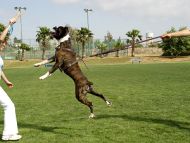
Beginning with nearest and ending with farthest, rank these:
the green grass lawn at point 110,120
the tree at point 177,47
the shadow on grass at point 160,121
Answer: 1. the green grass lawn at point 110,120
2. the shadow on grass at point 160,121
3. the tree at point 177,47

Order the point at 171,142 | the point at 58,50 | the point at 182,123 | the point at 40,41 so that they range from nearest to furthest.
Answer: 1. the point at 171,142
2. the point at 58,50
3. the point at 182,123
4. the point at 40,41

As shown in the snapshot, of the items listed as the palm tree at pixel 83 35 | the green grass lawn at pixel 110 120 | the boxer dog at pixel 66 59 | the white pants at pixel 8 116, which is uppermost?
the palm tree at pixel 83 35

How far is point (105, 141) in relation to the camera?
9.21 metres

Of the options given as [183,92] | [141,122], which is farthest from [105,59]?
[141,122]

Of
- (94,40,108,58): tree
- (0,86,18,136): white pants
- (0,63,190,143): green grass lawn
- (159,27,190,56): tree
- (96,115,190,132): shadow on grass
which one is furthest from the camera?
(94,40,108,58): tree

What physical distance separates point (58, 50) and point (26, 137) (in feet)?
7.27

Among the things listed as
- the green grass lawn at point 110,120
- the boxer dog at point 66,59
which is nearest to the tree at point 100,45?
the green grass lawn at point 110,120

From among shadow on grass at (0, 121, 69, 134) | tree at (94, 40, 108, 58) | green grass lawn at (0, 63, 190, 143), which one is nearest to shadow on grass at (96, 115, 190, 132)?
green grass lawn at (0, 63, 190, 143)

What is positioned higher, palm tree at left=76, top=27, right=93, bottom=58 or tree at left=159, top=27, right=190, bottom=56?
palm tree at left=76, top=27, right=93, bottom=58

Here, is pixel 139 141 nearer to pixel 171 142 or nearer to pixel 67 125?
pixel 171 142

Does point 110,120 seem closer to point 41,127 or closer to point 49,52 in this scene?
point 41,127

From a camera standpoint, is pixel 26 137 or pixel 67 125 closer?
pixel 26 137

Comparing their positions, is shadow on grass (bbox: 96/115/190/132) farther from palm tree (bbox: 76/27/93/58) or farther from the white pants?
palm tree (bbox: 76/27/93/58)

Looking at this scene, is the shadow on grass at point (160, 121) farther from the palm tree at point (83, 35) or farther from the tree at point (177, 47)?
the palm tree at point (83, 35)
